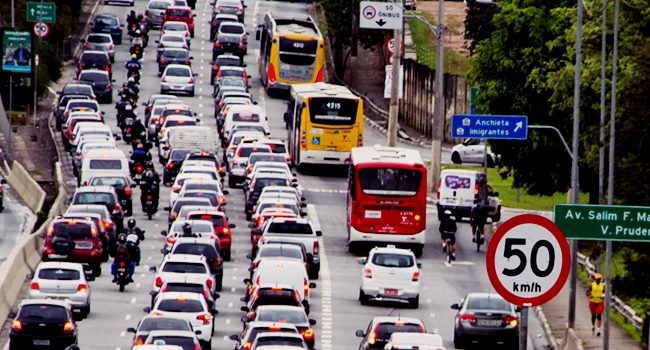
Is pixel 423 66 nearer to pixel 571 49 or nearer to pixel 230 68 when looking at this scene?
pixel 230 68

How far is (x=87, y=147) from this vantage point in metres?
65.7

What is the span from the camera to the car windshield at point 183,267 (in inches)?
1640

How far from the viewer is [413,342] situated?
31.7 m

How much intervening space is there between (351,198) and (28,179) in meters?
18.4

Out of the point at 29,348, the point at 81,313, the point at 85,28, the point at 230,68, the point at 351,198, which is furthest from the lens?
the point at 85,28

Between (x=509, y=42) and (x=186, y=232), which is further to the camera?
(x=509, y=42)

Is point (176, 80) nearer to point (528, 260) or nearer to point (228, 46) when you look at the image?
point (228, 46)

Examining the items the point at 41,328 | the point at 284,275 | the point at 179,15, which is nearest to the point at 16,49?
the point at 179,15

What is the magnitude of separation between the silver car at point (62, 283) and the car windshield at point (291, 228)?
935 centimetres

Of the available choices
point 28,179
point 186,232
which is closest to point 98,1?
point 28,179

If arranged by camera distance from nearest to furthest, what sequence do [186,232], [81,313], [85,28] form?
[81,313]
[186,232]
[85,28]

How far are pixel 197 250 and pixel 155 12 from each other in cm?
7069

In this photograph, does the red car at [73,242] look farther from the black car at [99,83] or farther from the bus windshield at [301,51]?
the black car at [99,83]

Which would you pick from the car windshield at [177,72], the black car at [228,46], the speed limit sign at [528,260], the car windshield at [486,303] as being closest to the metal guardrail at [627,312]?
the car windshield at [486,303]
